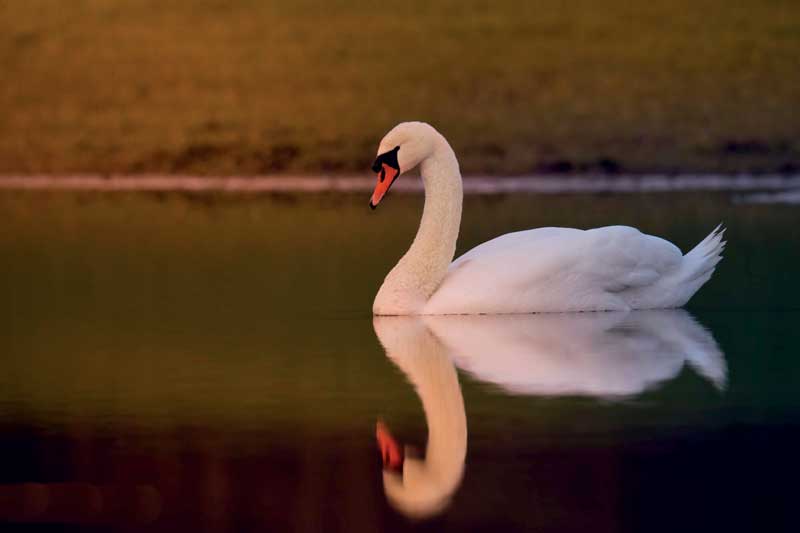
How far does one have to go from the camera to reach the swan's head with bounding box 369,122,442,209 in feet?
32.8

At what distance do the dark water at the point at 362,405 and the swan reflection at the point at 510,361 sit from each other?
18 mm

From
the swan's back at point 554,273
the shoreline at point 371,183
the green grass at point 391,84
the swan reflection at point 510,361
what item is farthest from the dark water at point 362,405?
the green grass at point 391,84

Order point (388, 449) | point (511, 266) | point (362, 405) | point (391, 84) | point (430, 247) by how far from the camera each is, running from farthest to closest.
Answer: point (391, 84)
point (430, 247)
point (511, 266)
point (362, 405)
point (388, 449)

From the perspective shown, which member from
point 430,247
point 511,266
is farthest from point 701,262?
point 430,247

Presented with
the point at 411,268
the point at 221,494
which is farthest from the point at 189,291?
the point at 221,494

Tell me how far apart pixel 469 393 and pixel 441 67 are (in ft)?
71.1

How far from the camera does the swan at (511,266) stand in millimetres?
9750

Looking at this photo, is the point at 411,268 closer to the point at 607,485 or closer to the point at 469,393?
the point at 469,393

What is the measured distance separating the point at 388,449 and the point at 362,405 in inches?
33.9

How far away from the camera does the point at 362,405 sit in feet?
23.2

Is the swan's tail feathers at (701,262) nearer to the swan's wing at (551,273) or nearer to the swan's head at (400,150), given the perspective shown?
the swan's wing at (551,273)

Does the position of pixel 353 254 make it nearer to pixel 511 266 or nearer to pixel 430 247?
pixel 430 247

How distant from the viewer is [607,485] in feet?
18.4

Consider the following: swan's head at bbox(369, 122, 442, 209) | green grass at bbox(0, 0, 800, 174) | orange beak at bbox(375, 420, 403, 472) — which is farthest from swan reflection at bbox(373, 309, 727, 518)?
green grass at bbox(0, 0, 800, 174)
